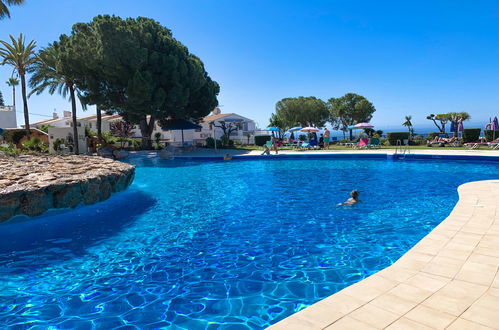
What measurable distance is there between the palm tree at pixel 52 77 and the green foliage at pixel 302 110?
3365 centimetres

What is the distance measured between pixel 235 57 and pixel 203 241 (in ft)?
83.9

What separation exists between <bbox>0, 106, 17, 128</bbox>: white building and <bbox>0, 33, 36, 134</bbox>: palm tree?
1778 cm

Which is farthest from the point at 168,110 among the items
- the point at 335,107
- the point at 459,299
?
the point at 335,107

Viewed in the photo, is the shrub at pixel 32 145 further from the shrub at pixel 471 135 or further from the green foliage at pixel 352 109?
the green foliage at pixel 352 109

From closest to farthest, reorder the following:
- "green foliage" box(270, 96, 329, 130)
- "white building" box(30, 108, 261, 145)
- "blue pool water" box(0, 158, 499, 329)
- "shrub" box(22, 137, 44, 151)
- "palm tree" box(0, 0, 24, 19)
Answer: "blue pool water" box(0, 158, 499, 329) → "palm tree" box(0, 0, 24, 19) → "shrub" box(22, 137, 44, 151) → "white building" box(30, 108, 261, 145) → "green foliage" box(270, 96, 329, 130)

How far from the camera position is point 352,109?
176ft

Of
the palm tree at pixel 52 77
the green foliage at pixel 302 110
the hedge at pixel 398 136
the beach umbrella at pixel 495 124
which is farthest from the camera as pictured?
the green foliage at pixel 302 110

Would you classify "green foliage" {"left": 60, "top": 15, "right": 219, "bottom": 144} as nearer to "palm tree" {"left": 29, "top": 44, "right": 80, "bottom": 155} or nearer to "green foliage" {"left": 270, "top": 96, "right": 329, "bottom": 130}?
"palm tree" {"left": 29, "top": 44, "right": 80, "bottom": 155}

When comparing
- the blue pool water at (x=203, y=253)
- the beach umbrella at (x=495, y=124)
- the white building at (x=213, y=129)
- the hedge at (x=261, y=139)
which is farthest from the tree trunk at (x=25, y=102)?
the beach umbrella at (x=495, y=124)

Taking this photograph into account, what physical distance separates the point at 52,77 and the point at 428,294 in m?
33.1

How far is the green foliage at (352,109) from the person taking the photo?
172 feet

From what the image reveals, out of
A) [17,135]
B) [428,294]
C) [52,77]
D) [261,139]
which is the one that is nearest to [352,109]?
[261,139]

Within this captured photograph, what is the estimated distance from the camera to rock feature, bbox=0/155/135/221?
6.76 m

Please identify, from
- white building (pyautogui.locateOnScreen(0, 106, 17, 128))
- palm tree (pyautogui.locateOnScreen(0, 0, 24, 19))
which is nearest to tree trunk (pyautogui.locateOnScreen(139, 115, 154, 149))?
palm tree (pyautogui.locateOnScreen(0, 0, 24, 19))
